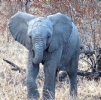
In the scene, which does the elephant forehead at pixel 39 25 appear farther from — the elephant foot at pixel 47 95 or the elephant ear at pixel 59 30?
the elephant foot at pixel 47 95

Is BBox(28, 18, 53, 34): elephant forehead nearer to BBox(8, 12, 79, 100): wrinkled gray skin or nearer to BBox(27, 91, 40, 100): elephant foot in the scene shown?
BBox(8, 12, 79, 100): wrinkled gray skin

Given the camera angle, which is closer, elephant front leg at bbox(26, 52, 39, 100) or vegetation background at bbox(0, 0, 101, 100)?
elephant front leg at bbox(26, 52, 39, 100)

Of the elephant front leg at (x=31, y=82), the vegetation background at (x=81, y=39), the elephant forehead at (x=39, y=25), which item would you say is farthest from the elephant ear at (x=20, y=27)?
the vegetation background at (x=81, y=39)

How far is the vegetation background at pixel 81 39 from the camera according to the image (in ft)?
21.7

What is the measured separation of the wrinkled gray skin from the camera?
5164 mm

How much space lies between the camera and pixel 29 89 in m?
5.57

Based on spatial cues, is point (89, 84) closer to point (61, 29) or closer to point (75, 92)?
point (75, 92)

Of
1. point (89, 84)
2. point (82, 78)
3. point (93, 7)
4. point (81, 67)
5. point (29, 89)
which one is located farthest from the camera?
point (93, 7)

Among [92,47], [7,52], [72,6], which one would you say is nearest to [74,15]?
[72,6]

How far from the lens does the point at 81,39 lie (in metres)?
9.73

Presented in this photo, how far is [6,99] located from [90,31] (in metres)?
4.52

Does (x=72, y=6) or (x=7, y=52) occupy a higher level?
(x=72, y=6)

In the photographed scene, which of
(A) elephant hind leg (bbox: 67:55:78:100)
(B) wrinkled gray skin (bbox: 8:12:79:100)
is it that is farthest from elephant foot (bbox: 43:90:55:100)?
(A) elephant hind leg (bbox: 67:55:78:100)

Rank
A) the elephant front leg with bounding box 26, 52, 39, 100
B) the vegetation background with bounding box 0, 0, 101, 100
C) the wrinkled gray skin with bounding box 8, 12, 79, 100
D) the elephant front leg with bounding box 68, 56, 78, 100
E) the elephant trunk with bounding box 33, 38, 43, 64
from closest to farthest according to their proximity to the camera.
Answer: the elephant trunk with bounding box 33, 38, 43, 64 → the wrinkled gray skin with bounding box 8, 12, 79, 100 → the elephant front leg with bounding box 26, 52, 39, 100 → the elephant front leg with bounding box 68, 56, 78, 100 → the vegetation background with bounding box 0, 0, 101, 100
